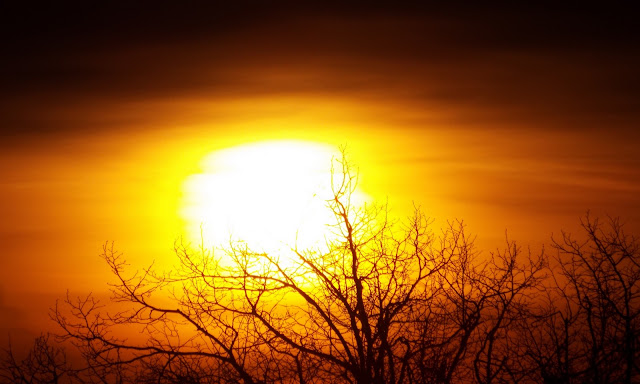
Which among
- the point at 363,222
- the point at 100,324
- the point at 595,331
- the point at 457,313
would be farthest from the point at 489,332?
the point at 100,324

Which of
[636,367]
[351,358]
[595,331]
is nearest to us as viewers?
[636,367]

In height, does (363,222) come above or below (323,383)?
above

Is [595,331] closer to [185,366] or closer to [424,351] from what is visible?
[424,351]

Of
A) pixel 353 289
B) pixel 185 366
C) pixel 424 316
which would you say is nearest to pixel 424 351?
pixel 424 316

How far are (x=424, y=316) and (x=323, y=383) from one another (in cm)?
242

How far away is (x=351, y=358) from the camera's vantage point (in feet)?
54.4

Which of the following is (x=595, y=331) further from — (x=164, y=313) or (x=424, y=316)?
(x=164, y=313)

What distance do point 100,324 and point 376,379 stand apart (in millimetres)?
5782

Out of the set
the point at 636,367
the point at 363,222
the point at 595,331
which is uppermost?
the point at 363,222

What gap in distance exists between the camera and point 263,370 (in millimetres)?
16844

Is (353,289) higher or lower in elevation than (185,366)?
higher

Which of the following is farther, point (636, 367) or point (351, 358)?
point (351, 358)

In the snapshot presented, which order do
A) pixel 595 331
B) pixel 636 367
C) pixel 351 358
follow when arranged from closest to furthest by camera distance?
pixel 636 367 → pixel 595 331 → pixel 351 358

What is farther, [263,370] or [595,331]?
[263,370]
